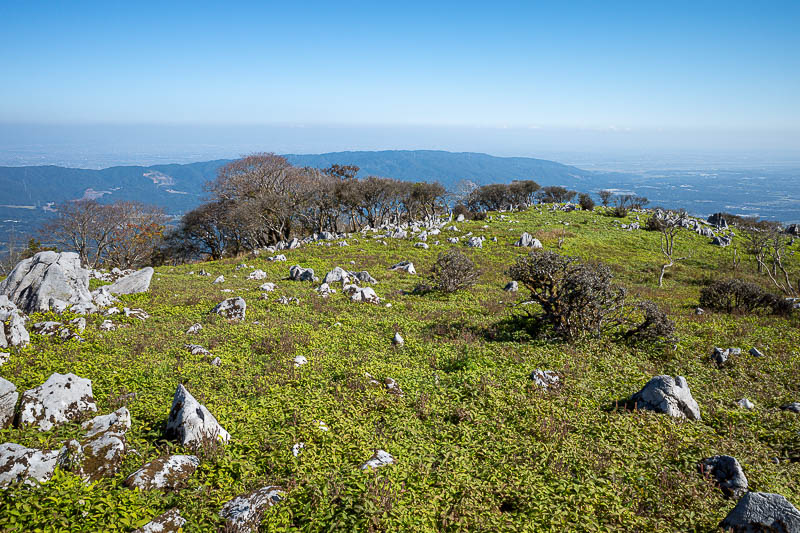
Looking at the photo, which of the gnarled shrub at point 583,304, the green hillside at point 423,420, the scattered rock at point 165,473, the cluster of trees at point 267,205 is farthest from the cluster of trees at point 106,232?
the gnarled shrub at point 583,304

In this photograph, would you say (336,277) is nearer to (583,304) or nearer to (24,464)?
(583,304)

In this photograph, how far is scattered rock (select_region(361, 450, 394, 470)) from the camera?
691 centimetres

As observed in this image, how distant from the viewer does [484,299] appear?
1962cm

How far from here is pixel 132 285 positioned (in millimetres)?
19469

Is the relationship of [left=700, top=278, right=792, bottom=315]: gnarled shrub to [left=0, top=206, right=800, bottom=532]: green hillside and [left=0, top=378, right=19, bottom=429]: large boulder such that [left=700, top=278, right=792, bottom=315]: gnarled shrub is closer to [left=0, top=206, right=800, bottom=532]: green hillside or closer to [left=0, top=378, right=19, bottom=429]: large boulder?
[left=0, top=206, right=800, bottom=532]: green hillside

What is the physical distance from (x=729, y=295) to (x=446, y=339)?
15967 millimetres

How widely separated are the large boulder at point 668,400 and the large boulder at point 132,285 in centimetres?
2275

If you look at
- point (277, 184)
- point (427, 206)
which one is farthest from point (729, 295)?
point (427, 206)

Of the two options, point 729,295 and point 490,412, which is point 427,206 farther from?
point 490,412

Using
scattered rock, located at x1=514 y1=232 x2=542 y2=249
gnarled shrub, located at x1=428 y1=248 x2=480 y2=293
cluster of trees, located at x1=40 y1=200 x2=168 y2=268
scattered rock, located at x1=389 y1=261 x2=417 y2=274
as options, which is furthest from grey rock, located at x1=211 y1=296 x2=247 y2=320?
cluster of trees, located at x1=40 y1=200 x2=168 y2=268

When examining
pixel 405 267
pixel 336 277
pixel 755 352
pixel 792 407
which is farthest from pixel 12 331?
pixel 755 352

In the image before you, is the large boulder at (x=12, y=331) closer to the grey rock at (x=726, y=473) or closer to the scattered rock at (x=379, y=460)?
the scattered rock at (x=379, y=460)

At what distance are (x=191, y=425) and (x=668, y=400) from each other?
11189 mm

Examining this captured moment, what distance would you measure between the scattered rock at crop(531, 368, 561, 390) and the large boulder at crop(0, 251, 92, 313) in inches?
702
